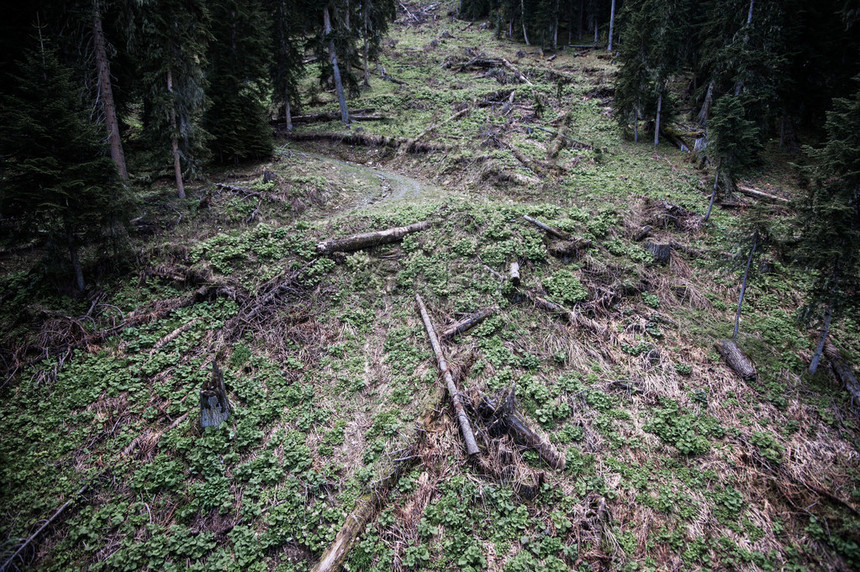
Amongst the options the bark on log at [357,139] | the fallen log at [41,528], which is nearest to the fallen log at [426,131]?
the bark on log at [357,139]

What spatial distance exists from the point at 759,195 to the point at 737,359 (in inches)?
451

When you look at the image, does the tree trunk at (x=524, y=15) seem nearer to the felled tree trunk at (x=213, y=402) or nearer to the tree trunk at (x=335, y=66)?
the tree trunk at (x=335, y=66)

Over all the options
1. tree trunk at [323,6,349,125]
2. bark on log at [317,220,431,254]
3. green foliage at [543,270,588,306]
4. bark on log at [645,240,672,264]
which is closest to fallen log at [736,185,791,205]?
bark on log at [645,240,672,264]

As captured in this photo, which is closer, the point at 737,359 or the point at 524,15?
the point at 737,359

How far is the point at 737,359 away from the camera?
8742 mm

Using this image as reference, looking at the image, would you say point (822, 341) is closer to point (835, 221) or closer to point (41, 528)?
point (835, 221)

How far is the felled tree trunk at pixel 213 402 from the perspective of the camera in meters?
7.46

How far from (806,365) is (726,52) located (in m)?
19.0

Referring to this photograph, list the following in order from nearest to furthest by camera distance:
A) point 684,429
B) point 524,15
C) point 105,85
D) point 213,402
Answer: point 213,402
point 684,429
point 105,85
point 524,15

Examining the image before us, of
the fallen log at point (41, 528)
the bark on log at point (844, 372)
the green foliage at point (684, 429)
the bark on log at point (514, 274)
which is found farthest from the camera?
the bark on log at point (514, 274)

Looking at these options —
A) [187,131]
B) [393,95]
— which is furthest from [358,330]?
[393,95]

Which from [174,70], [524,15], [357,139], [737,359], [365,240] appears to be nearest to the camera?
[737,359]

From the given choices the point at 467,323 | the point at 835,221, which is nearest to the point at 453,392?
the point at 467,323

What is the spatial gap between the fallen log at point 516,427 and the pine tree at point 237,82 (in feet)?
47.7
